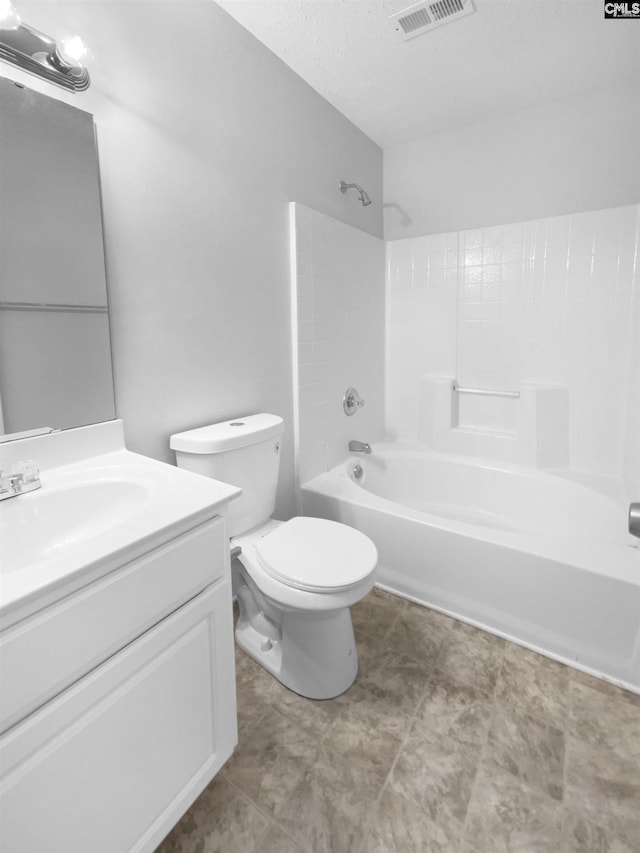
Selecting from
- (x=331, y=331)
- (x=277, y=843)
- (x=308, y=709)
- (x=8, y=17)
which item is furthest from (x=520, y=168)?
(x=277, y=843)

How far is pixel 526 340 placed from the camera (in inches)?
96.0

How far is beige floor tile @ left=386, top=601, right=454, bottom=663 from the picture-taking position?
1.68 m

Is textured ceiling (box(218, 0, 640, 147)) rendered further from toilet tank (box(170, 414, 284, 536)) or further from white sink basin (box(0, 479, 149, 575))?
white sink basin (box(0, 479, 149, 575))

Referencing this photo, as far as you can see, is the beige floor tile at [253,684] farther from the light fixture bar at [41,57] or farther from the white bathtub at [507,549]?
the light fixture bar at [41,57]

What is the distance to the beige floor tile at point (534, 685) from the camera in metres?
1.41

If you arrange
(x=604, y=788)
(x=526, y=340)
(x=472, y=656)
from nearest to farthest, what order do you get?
(x=604, y=788)
(x=472, y=656)
(x=526, y=340)

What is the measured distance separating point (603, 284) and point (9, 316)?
2.53m

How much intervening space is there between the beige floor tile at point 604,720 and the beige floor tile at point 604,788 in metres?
0.03

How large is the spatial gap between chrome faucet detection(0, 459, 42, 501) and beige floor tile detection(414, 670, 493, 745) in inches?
51.9

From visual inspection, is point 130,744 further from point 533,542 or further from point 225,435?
point 533,542

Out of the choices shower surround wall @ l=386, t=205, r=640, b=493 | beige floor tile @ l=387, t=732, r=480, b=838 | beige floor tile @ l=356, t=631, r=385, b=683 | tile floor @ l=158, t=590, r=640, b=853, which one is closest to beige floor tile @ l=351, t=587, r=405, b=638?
beige floor tile @ l=356, t=631, r=385, b=683

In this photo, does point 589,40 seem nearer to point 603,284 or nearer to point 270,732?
point 603,284

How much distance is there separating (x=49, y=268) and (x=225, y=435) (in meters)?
0.69
